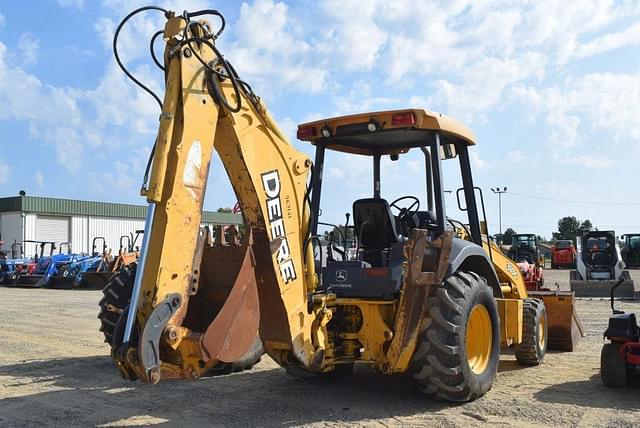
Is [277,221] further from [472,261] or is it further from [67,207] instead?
[67,207]

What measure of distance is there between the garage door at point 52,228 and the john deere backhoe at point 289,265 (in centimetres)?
4079

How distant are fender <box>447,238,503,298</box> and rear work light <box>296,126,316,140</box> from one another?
1765mm

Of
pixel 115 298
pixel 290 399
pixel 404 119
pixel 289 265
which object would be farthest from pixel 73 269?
pixel 289 265

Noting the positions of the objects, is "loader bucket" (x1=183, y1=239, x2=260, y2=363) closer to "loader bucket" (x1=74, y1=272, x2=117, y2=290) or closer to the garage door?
"loader bucket" (x1=74, y1=272, x2=117, y2=290)

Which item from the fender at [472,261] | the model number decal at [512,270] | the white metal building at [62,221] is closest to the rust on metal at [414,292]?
the fender at [472,261]

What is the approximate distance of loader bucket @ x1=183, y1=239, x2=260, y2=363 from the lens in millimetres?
4551

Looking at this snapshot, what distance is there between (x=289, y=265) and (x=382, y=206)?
163cm

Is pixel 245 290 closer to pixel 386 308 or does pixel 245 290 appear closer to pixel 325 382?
pixel 386 308

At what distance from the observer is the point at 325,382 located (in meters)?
7.05

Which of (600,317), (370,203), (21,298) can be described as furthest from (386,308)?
(21,298)

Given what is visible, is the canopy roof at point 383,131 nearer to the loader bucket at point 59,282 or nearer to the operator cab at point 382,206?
the operator cab at point 382,206

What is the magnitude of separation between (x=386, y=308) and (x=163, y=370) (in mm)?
2267

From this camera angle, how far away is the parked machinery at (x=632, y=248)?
122 feet

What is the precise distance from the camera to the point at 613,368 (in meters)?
6.42
